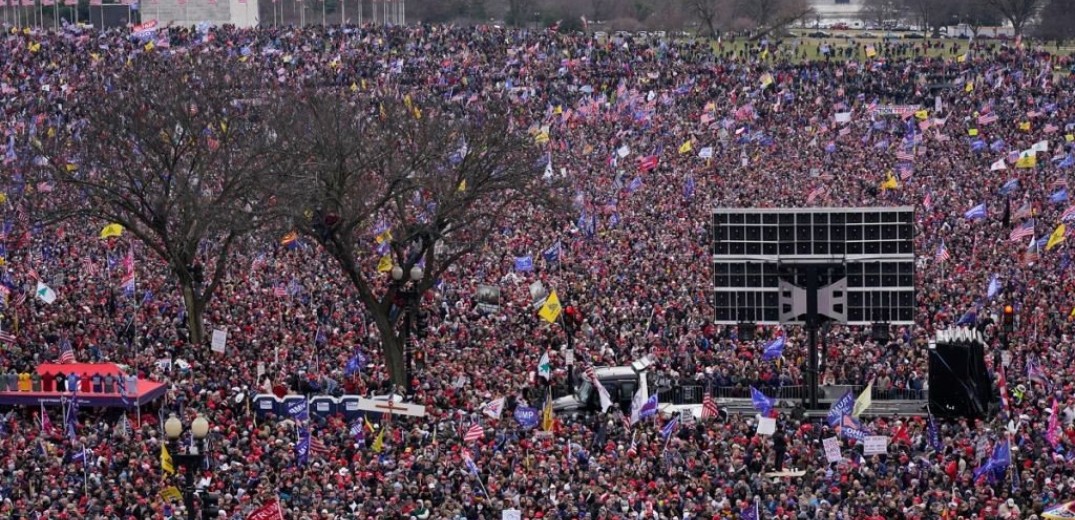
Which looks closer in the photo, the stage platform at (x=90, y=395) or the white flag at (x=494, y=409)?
the white flag at (x=494, y=409)

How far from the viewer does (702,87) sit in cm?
10081

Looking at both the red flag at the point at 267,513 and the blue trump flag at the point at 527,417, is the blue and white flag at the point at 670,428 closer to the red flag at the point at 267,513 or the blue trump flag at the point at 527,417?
the blue trump flag at the point at 527,417

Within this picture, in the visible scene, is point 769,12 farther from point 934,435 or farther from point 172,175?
point 934,435

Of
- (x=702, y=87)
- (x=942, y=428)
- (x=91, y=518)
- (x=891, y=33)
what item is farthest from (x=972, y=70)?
(x=91, y=518)

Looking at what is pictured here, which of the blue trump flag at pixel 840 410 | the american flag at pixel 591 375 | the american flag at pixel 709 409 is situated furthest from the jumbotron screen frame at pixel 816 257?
the blue trump flag at pixel 840 410

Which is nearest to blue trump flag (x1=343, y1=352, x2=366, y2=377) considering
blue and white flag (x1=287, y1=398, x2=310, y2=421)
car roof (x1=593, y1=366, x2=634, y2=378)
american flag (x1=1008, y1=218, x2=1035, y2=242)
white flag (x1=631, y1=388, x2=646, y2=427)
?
blue and white flag (x1=287, y1=398, x2=310, y2=421)

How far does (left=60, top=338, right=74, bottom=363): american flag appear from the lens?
1858 inches

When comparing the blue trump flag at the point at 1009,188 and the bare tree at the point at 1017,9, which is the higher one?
the bare tree at the point at 1017,9

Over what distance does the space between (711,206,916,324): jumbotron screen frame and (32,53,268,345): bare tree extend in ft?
40.5

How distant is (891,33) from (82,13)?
5089cm

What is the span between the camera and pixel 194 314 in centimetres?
5269

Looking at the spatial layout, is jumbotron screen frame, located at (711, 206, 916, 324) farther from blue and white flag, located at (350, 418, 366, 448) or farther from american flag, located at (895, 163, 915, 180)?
american flag, located at (895, 163, 915, 180)

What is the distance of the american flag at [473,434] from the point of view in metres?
40.0

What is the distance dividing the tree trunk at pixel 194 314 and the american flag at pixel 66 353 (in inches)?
183
